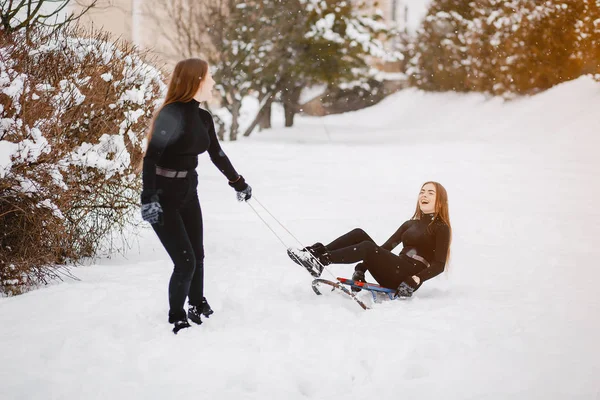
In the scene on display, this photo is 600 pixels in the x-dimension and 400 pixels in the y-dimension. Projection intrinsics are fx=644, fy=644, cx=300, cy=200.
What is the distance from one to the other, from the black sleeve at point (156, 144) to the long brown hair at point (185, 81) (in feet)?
0.42

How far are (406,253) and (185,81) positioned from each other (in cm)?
266

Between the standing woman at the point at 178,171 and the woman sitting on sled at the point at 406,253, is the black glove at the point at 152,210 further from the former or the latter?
the woman sitting on sled at the point at 406,253

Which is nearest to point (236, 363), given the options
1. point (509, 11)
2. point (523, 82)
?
point (523, 82)

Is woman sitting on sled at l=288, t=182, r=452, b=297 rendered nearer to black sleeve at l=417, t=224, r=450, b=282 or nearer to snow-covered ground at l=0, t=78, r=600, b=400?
black sleeve at l=417, t=224, r=450, b=282

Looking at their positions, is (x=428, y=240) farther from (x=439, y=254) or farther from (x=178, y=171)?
(x=178, y=171)

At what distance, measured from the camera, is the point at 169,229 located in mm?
4270

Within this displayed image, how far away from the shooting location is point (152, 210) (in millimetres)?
4062

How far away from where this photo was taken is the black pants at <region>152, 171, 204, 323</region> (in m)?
4.26

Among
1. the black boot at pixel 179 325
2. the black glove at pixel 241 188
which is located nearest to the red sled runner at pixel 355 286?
the black glove at pixel 241 188

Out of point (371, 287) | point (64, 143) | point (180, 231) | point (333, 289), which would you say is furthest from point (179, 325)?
point (64, 143)

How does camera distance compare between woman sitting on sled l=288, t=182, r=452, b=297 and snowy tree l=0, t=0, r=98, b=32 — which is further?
snowy tree l=0, t=0, r=98, b=32

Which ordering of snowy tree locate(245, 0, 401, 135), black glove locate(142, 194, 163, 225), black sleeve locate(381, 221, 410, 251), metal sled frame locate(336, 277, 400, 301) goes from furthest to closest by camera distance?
snowy tree locate(245, 0, 401, 135) → black sleeve locate(381, 221, 410, 251) → metal sled frame locate(336, 277, 400, 301) → black glove locate(142, 194, 163, 225)

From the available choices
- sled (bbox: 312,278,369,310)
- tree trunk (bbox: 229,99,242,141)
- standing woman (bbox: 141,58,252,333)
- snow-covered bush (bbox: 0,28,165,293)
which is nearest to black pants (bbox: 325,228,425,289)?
sled (bbox: 312,278,369,310)

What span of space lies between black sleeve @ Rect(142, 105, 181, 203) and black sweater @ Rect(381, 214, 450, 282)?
250 cm
